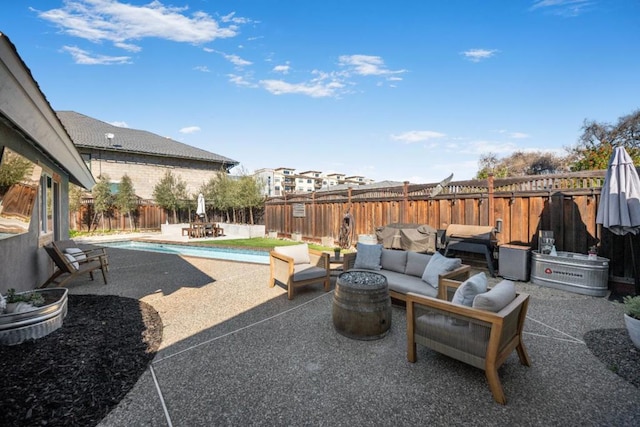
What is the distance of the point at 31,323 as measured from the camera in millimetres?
3172

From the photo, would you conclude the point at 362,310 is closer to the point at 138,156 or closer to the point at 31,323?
the point at 31,323

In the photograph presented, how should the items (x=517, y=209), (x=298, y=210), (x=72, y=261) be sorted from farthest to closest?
(x=298, y=210), (x=517, y=209), (x=72, y=261)

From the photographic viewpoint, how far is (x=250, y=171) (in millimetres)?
18469

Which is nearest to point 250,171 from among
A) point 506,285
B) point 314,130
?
point 314,130

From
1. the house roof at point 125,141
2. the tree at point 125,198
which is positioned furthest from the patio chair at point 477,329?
the house roof at point 125,141

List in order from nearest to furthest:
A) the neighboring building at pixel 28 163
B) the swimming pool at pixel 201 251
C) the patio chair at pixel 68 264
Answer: the neighboring building at pixel 28 163
the patio chair at pixel 68 264
the swimming pool at pixel 201 251

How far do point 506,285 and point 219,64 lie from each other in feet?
36.3

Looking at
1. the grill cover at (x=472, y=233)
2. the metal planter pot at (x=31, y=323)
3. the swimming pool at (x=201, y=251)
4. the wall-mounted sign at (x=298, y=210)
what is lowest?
the swimming pool at (x=201, y=251)

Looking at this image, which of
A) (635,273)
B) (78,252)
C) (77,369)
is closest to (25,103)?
(77,369)

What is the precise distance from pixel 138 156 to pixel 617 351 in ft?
81.0

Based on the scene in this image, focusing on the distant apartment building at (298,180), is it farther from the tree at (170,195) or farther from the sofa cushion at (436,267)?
the sofa cushion at (436,267)

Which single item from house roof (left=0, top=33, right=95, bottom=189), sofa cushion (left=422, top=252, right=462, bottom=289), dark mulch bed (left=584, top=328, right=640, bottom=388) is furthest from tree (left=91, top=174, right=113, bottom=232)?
dark mulch bed (left=584, top=328, right=640, bottom=388)

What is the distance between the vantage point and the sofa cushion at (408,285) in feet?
12.9

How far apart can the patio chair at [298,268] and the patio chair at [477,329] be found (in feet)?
8.01
